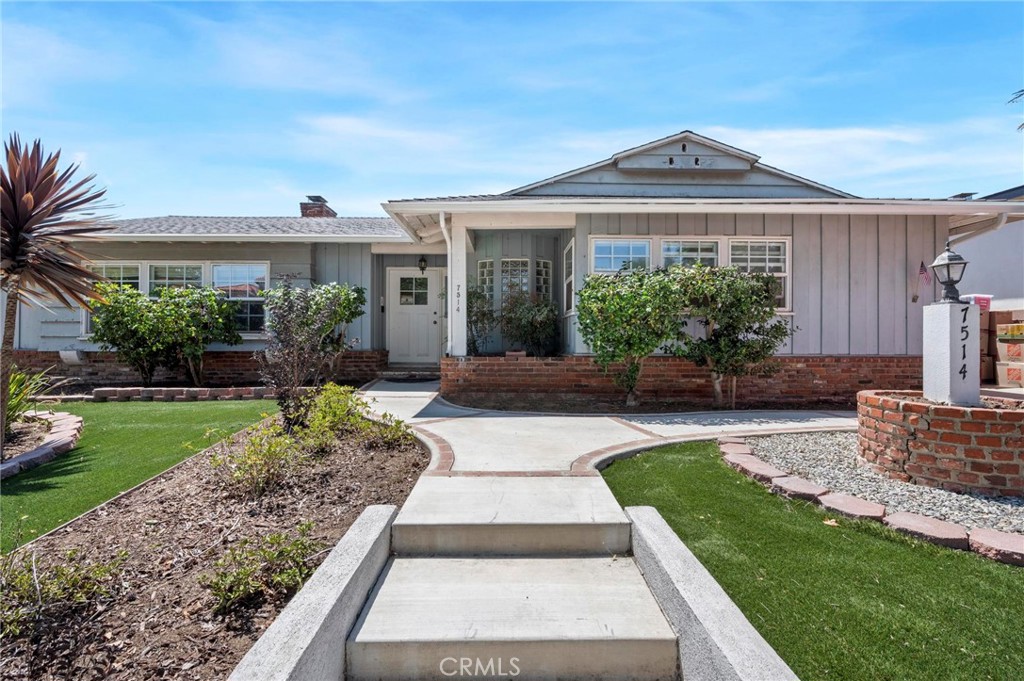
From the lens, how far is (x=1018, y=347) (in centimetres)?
829

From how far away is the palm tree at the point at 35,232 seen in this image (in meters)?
4.39

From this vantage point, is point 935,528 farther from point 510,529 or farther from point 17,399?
point 17,399

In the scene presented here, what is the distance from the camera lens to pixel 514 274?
400 inches

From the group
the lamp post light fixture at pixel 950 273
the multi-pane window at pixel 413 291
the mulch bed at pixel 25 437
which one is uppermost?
the multi-pane window at pixel 413 291

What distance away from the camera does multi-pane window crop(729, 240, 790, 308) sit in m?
8.22

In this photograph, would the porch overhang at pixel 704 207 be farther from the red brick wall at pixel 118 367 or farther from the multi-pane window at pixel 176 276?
the multi-pane window at pixel 176 276

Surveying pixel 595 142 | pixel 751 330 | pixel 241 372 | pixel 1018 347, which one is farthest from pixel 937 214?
pixel 241 372

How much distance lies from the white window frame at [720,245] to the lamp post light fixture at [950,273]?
399 cm

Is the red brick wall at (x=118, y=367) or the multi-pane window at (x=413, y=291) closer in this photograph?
the red brick wall at (x=118, y=367)

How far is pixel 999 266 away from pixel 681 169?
7.46m

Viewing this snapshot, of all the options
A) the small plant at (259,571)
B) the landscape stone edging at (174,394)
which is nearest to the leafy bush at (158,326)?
the landscape stone edging at (174,394)

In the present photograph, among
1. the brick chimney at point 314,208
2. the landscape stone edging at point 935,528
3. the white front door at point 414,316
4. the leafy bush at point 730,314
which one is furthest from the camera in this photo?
the brick chimney at point 314,208

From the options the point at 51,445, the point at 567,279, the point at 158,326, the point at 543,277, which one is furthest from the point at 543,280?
the point at 51,445

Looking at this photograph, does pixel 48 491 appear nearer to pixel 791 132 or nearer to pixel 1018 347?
pixel 791 132
